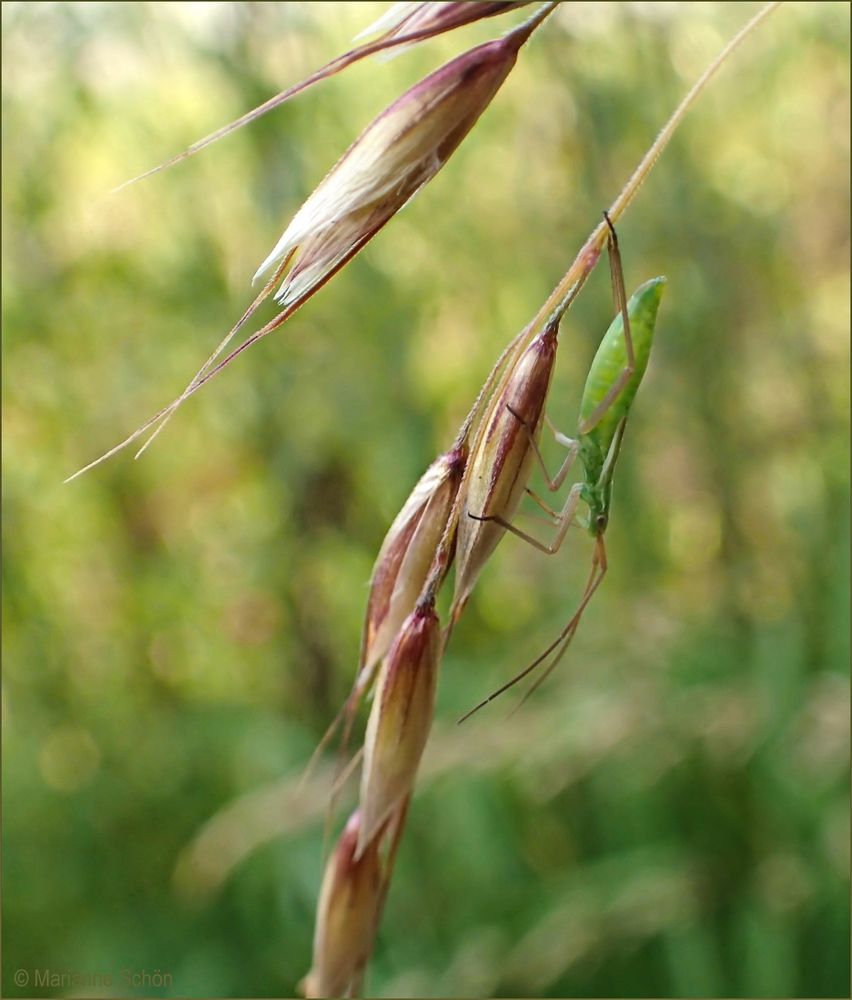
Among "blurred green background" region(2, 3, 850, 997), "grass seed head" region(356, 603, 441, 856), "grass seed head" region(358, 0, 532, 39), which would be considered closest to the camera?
"grass seed head" region(358, 0, 532, 39)

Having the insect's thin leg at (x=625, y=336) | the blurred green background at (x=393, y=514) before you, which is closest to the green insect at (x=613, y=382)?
the insect's thin leg at (x=625, y=336)

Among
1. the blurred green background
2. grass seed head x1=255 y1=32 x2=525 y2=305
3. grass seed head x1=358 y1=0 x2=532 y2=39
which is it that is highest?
grass seed head x1=358 y1=0 x2=532 y2=39

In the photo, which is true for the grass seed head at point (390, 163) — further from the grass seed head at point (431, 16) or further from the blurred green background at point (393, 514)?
the blurred green background at point (393, 514)

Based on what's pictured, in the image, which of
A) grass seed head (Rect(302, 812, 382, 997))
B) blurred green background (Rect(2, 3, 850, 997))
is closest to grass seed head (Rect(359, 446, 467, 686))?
grass seed head (Rect(302, 812, 382, 997))

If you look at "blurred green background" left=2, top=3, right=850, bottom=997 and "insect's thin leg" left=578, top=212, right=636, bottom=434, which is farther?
"blurred green background" left=2, top=3, right=850, bottom=997

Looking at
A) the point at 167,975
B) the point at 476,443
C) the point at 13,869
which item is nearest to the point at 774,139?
the point at 476,443

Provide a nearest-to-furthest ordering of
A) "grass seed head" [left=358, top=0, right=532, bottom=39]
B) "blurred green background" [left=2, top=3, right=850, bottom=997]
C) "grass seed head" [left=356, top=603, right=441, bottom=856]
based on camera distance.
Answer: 1. "grass seed head" [left=358, top=0, right=532, bottom=39]
2. "grass seed head" [left=356, top=603, right=441, bottom=856]
3. "blurred green background" [left=2, top=3, right=850, bottom=997]

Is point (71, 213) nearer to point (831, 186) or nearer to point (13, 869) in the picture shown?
point (13, 869)

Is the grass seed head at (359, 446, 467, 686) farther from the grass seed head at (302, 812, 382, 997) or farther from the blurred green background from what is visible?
the blurred green background
